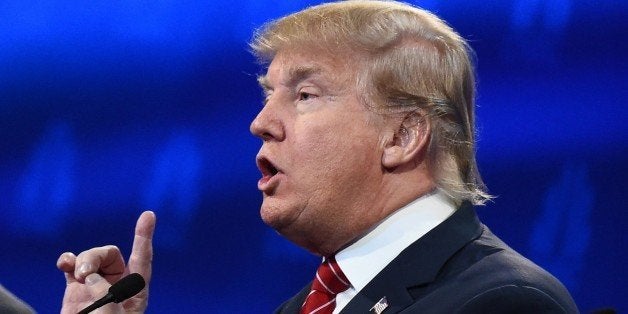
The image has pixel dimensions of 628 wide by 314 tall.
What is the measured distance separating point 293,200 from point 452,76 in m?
0.36

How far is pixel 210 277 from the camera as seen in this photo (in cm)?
325

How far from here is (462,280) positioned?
187 centimetres

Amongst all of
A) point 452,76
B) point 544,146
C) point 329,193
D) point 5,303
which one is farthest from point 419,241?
point 544,146

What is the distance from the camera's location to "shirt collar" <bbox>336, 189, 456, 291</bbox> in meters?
1.99

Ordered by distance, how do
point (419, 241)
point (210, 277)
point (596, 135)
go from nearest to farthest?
point (419, 241)
point (596, 135)
point (210, 277)

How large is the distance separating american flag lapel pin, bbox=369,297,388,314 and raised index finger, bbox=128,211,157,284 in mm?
406

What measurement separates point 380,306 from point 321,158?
0.89 ft

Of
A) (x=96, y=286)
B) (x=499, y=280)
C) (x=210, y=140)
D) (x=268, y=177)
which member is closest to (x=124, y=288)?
(x=96, y=286)

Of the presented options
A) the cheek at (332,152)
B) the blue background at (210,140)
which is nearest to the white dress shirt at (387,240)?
the cheek at (332,152)

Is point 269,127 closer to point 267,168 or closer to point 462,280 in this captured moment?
point 267,168

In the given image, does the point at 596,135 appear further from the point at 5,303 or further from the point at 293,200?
the point at 5,303

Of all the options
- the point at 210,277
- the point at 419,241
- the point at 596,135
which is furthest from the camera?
the point at 210,277

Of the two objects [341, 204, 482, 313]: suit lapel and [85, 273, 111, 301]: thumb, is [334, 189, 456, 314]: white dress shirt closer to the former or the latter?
[341, 204, 482, 313]: suit lapel

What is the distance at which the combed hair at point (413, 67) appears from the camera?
205 cm
